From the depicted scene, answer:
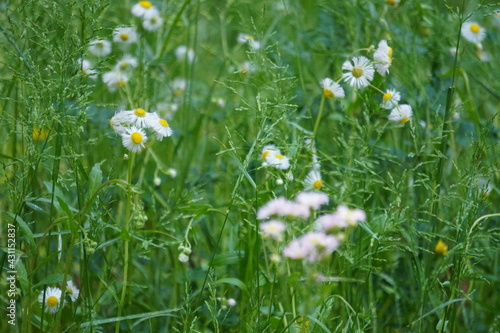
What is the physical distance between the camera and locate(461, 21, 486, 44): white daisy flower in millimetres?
1990

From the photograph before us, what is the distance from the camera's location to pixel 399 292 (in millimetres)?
1574

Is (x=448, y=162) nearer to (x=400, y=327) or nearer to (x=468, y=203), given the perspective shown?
(x=400, y=327)

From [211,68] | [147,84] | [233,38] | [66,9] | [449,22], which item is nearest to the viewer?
[66,9]

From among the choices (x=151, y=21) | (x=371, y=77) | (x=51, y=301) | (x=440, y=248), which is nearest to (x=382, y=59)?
(x=371, y=77)

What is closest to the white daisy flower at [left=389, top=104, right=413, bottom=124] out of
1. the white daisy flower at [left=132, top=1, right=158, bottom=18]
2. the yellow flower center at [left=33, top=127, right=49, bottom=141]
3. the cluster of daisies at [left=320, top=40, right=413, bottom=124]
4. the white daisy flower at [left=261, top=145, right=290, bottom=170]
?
the cluster of daisies at [left=320, top=40, right=413, bottom=124]

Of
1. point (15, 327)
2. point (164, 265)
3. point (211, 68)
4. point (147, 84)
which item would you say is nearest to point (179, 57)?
point (211, 68)

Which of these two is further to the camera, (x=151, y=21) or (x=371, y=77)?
(x=151, y=21)

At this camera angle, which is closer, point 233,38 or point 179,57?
point 179,57

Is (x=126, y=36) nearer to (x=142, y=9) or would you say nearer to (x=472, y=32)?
(x=142, y=9)

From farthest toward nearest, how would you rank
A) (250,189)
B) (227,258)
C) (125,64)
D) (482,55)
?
(482,55) < (125,64) < (250,189) < (227,258)

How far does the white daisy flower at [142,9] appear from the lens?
203cm

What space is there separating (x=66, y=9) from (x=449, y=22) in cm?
130

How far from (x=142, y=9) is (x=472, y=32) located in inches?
38.8

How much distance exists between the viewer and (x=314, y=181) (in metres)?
1.36
